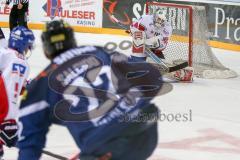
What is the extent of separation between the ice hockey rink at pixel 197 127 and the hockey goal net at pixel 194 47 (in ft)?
0.88

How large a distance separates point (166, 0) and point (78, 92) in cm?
963

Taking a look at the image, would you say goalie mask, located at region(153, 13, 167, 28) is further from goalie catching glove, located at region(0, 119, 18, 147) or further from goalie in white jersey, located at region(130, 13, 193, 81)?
goalie catching glove, located at region(0, 119, 18, 147)

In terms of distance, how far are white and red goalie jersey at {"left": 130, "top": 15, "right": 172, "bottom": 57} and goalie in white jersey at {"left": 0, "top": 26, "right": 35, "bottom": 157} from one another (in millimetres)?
4030

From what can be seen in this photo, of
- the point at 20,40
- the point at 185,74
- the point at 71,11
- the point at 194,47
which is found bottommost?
the point at 185,74

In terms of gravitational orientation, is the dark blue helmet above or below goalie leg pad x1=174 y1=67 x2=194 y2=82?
above

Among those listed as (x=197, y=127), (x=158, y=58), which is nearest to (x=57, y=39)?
(x=197, y=127)

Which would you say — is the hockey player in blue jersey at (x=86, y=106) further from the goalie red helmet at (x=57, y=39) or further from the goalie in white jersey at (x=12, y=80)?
the goalie in white jersey at (x=12, y=80)

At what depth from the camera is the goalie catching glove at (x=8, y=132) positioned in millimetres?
3508

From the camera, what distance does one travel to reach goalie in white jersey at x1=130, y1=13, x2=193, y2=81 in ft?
25.5

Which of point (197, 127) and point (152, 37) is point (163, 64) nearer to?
point (152, 37)

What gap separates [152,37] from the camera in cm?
791

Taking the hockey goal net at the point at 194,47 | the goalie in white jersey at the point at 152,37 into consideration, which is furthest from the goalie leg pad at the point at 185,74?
the hockey goal net at the point at 194,47

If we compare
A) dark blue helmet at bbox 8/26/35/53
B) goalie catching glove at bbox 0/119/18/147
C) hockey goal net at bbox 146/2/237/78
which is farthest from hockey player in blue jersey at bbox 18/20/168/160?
hockey goal net at bbox 146/2/237/78

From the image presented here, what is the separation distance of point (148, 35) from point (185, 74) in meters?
0.71
